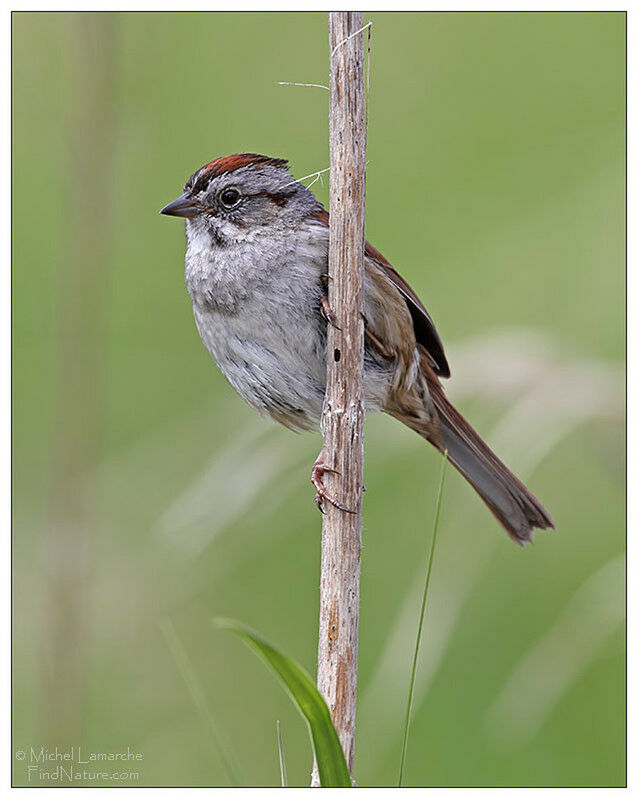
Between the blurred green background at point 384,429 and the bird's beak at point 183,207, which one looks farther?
the bird's beak at point 183,207

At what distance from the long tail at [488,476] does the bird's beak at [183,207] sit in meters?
0.86

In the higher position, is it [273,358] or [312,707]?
[273,358]

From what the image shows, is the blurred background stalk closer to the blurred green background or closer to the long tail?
the blurred green background

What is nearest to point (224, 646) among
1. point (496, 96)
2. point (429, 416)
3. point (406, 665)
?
point (429, 416)

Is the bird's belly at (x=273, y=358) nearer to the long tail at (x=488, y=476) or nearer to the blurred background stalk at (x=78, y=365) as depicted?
the long tail at (x=488, y=476)

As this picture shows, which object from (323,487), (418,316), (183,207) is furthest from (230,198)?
(323,487)

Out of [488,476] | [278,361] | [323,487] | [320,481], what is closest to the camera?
[323,487]

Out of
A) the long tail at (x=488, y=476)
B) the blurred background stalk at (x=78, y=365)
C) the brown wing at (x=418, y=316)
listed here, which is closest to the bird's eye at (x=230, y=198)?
the brown wing at (x=418, y=316)

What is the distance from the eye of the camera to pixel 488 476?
2768 mm

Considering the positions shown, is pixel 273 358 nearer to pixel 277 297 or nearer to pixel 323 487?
pixel 277 297

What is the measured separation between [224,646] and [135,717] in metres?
0.35

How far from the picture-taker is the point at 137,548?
270cm

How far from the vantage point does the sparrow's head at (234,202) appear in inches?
91.7

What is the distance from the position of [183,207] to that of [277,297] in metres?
0.37
